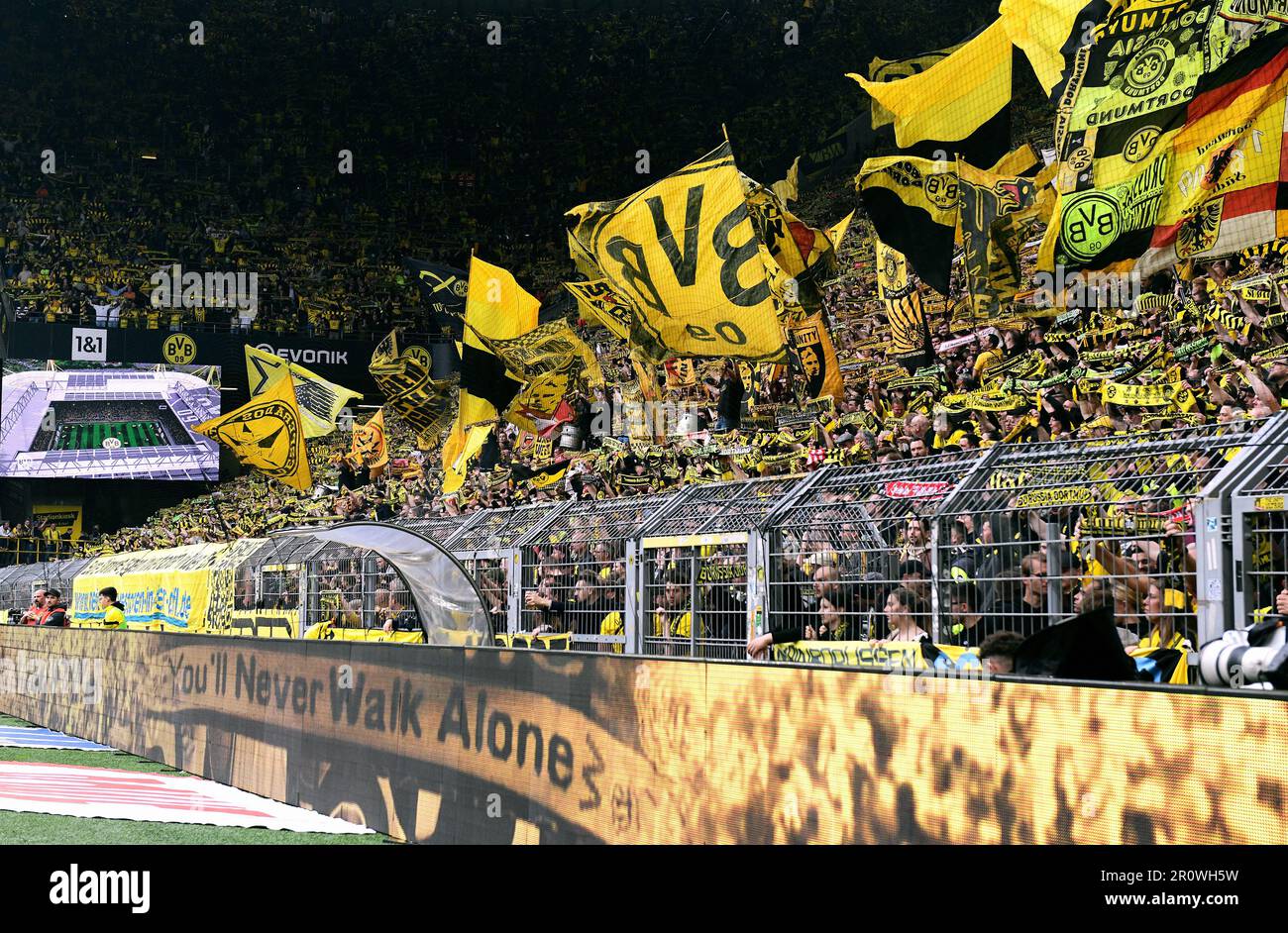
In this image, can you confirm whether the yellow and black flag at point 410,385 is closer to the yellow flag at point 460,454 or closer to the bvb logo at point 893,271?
the yellow flag at point 460,454

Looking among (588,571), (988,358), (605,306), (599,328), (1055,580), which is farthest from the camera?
(599,328)

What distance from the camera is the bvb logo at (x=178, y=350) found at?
33.2 meters

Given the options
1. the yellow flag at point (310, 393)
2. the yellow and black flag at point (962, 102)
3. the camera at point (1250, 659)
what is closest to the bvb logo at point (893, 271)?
the yellow and black flag at point (962, 102)

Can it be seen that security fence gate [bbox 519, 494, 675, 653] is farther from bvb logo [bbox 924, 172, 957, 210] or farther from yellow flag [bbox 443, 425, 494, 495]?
yellow flag [bbox 443, 425, 494, 495]

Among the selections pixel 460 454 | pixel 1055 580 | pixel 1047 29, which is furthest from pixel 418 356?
pixel 1055 580

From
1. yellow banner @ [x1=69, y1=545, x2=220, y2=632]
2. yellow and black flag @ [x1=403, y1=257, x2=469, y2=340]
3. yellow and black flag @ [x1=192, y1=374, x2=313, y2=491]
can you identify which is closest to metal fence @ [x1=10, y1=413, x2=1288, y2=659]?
yellow banner @ [x1=69, y1=545, x2=220, y2=632]

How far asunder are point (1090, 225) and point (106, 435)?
30.1 meters

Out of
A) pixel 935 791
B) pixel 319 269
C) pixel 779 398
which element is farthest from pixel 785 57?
pixel 935 791

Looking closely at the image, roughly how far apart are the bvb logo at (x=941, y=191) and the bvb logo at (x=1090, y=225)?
1376 millimetres

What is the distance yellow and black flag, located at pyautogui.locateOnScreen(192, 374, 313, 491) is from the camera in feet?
63.6

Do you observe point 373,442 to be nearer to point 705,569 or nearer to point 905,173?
point 905,173

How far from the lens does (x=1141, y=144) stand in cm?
712
